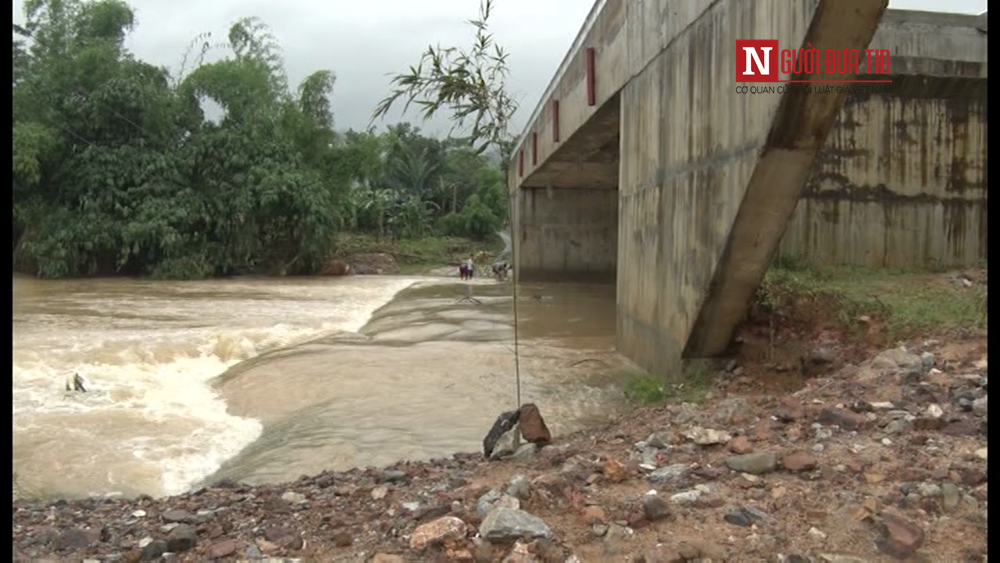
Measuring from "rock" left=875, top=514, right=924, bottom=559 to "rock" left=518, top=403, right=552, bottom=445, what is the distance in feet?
6.81

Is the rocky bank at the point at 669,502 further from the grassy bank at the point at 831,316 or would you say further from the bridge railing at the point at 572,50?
the bridge railing at the point at 572,50

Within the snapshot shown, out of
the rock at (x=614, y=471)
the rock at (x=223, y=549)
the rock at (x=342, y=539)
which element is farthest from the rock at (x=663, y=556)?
the rock at (x=223, y=549)

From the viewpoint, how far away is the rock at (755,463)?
10.8 feet

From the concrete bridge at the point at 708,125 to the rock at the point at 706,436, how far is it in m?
2.19

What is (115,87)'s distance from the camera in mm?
27203

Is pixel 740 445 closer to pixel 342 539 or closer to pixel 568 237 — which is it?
pixel 342 539

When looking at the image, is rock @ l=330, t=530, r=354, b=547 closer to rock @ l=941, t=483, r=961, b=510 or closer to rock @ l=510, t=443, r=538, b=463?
rock @ l=510, t=443, r=538, b=463

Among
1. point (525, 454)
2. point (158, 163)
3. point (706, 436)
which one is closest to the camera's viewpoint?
point (706, 436)

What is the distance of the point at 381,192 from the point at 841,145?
35837 mm

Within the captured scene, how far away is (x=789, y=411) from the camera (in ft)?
13.3

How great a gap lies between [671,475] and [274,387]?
20.0ft

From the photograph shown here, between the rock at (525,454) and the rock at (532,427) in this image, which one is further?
the rock at (532,427)

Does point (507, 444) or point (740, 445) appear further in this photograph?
point (507, 444)

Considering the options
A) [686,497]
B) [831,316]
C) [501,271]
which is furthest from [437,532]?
[501,271]
